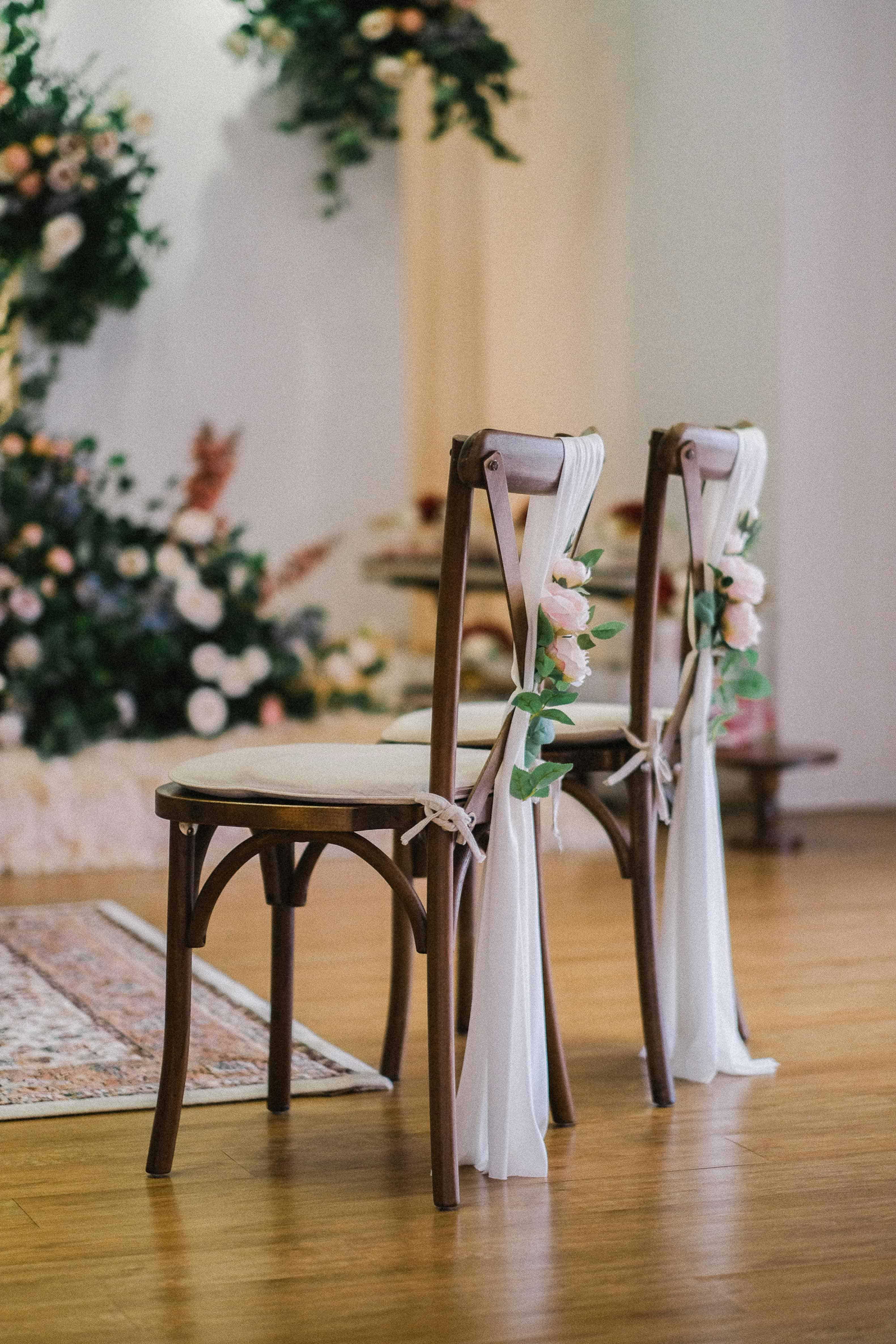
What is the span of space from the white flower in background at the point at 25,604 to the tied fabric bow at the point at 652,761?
2.45 metres

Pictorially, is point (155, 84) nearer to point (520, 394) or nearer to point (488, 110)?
point (488, 110)

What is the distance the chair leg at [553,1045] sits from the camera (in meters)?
2.31

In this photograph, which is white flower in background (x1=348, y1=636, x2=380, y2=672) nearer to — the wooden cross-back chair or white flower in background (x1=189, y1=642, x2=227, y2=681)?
white flower in background (x1=189, y1=642, x2=227, y2=681)

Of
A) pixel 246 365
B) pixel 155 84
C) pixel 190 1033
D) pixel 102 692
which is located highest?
pixel 155 84

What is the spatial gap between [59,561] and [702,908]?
2585mm

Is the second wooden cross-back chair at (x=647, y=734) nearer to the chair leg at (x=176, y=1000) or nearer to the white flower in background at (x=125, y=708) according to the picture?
the chair leg at (x=176, y=1000)

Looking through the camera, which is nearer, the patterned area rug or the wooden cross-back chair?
the wooden cross-back chair

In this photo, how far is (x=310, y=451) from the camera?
5.72 meters

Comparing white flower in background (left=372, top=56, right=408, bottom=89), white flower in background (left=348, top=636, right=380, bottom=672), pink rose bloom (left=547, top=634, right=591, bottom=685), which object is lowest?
white flower in background (left=348, top=636, right=380, bottom=672)

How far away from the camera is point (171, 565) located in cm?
479

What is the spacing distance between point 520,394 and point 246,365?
173 cm

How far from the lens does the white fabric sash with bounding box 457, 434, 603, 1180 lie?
2.17 meters

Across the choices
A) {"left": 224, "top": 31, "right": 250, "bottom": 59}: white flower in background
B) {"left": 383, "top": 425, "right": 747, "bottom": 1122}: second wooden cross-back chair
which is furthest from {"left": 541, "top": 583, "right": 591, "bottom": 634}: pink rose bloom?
{"left": 224, "top": 31, "right": 250, "bottom": 59}: white flower in background

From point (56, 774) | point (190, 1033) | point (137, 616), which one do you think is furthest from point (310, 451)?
point (190, 1033)
